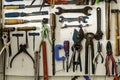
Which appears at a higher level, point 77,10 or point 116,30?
point 77,10

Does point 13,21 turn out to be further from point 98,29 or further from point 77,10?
point 98,29

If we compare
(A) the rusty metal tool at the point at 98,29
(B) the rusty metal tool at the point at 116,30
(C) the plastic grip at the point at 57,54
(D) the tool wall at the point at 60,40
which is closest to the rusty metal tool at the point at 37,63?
(D) the tool wall at the point at 60,40

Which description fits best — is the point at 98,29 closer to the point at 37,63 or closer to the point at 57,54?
the point at 57,54

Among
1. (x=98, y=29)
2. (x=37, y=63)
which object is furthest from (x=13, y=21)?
(x=98, y=29)

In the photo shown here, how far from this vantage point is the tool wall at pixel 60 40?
7.73 feet

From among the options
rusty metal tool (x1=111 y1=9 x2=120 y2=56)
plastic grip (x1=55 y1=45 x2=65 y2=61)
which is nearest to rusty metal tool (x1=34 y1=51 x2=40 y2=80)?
plastic grip (x1=55 y1=45 x2=65 y2=61)

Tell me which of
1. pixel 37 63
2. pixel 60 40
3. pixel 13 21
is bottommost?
pixel 37 63

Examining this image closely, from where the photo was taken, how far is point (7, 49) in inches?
95.1

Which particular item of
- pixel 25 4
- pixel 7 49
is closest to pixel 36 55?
pixel 7 49

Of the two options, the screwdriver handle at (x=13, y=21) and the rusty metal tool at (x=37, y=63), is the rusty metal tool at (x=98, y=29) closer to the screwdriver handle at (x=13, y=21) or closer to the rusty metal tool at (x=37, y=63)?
the rusty metal tool at (x=37, y=63)

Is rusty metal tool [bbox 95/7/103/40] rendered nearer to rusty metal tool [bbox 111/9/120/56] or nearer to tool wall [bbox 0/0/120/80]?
tool wall [bbox 0/0/120/80]

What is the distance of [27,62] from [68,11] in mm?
550

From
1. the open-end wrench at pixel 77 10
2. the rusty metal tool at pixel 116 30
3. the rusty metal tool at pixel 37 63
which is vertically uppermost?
the open-end wrench at pixel 77 10

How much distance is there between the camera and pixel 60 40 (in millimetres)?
2391
